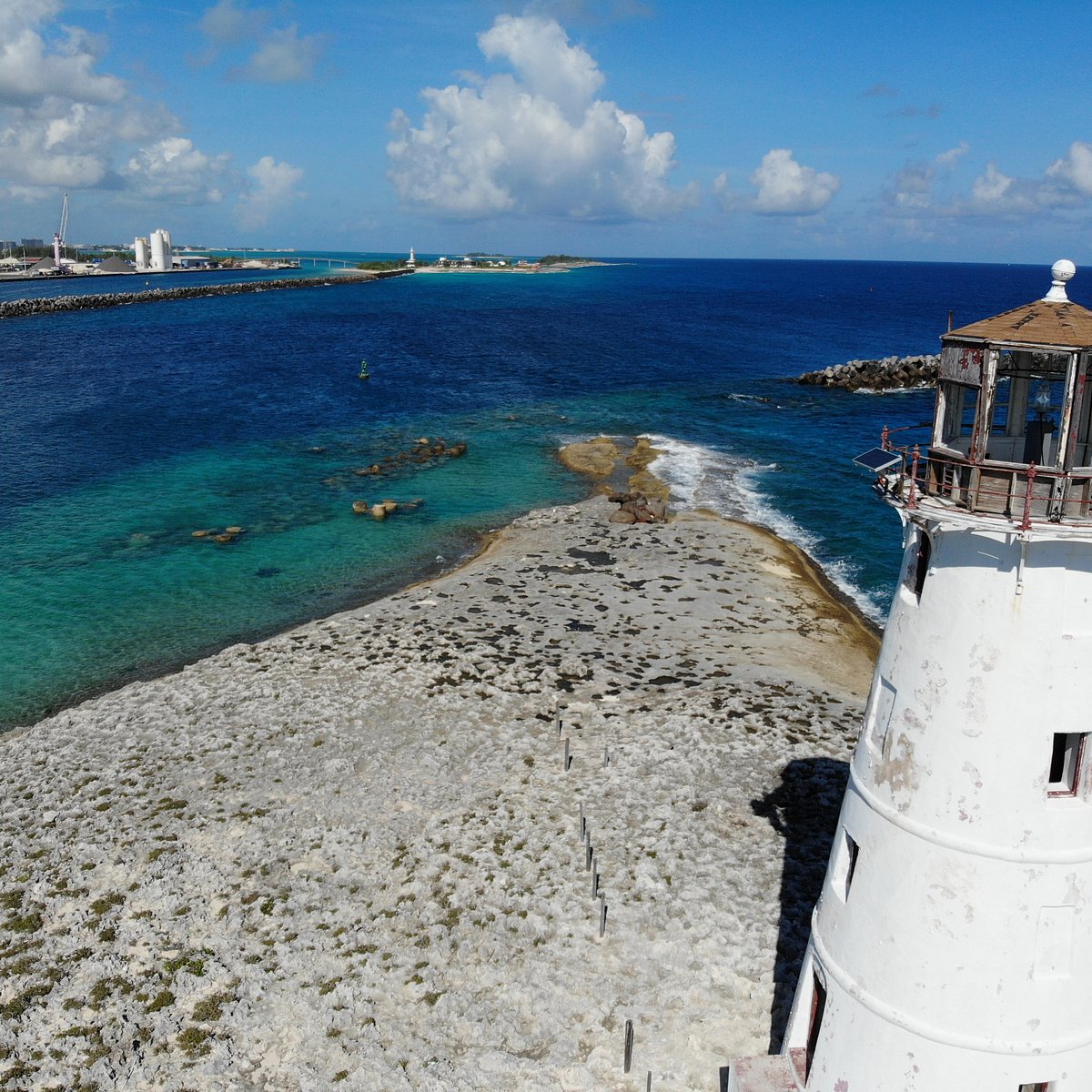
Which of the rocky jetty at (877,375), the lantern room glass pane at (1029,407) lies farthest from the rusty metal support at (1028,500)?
the rocky jetty at (877,375)

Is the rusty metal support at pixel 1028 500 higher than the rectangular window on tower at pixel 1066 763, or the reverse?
the rusty metal support at pixel 1028 500

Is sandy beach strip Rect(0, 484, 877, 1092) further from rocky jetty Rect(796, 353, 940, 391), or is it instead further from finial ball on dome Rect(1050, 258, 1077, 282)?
rocky jetty Rect(796, 353, 940, 391)

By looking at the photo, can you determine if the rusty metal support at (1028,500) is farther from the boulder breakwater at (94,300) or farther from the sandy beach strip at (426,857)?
the boulder breakwater at (94,300)

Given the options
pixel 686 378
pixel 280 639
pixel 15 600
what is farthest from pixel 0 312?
pixel 280 639

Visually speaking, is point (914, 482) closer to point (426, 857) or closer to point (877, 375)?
point (426, 857)

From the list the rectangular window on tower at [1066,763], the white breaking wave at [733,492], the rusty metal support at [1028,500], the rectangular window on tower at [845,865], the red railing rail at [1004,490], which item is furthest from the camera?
the white breaking wave at [733,492]

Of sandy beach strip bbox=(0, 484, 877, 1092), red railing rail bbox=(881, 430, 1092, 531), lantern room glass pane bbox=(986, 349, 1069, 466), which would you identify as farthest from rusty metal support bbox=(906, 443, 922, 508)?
sandy beach strip bbox=(0, 484, 877, 1092)

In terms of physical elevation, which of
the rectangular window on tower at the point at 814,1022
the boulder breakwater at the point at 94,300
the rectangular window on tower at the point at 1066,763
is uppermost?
the boulder breakwater at the point at 94,300
